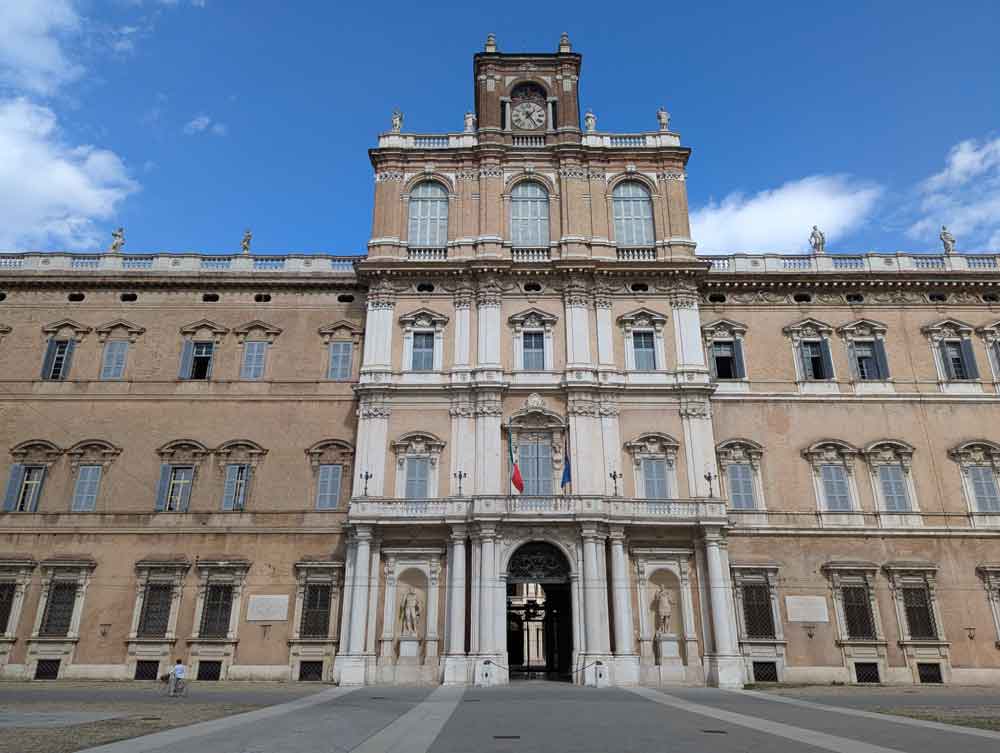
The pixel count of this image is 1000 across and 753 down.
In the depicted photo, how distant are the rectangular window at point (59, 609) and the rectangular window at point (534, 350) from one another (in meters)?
19.2

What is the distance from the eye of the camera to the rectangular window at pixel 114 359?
30422 mm

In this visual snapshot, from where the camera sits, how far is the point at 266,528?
27688mm

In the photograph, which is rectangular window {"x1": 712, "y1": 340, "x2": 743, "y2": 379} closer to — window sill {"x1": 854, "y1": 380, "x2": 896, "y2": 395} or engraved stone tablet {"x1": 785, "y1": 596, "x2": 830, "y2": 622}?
window sill {"x1": 854, "y1": 380, "x2": 896, "y2": 395}

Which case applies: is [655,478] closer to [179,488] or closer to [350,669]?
[350,669]

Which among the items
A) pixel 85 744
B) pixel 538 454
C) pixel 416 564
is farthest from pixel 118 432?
pixel 85 744

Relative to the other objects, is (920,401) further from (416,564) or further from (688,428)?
(416,564)

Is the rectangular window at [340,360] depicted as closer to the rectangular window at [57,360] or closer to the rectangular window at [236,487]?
the rectangular window at [236,487]

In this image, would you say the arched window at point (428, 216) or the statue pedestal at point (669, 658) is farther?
the arched window at point (428, 216)

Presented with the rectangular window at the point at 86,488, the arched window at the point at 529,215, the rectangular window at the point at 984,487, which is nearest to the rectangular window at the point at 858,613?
the rectangular window at the point at 984,487

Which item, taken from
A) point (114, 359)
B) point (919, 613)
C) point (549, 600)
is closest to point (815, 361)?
point (919, 613)

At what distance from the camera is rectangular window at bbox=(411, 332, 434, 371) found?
2964cm

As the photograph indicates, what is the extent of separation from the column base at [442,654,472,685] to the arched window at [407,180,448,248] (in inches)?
666

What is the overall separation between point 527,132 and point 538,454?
51.5 ft

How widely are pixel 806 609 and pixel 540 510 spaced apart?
1062cm
